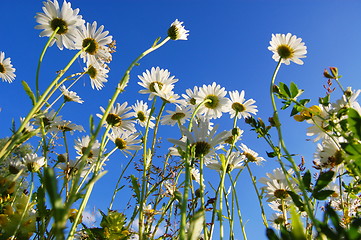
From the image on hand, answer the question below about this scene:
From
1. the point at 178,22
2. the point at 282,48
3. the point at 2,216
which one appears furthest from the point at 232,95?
the point at 2,216

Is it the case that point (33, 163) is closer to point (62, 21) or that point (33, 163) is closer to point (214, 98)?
point (62, 21)

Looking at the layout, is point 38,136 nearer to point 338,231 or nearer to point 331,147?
point 331,147

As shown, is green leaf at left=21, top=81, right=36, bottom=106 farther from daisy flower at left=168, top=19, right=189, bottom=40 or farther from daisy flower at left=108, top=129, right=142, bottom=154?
daisy flower at left=168, top=19, right=189, bottom=40

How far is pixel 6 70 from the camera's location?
7.60ft

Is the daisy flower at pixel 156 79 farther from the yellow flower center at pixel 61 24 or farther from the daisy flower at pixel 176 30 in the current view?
the yellow flower center at pixel 61 24

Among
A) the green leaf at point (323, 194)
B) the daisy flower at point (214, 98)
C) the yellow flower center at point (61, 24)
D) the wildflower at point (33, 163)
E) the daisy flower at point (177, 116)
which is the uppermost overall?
the yellow flower center at point (61, 24)

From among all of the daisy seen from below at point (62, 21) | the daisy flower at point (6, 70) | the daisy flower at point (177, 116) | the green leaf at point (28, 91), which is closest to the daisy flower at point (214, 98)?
the daisy flower at point (177, 116)

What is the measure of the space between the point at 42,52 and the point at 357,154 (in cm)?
102

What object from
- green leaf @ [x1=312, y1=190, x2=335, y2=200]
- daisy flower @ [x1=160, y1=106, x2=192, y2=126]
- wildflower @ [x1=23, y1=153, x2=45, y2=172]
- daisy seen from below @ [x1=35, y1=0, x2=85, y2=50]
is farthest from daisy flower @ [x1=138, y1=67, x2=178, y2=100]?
green leaf @ [x1=312, y1=190, x2=335, y2=200]

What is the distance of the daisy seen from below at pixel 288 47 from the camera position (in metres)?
1.75

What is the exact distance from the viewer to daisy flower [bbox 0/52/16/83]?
2.29m

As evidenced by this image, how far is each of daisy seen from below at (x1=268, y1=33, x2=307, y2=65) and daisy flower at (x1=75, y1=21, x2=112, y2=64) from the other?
0.98 m

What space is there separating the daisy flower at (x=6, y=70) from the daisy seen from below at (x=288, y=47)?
199 centimetres

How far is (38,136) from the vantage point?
1.54 metres
